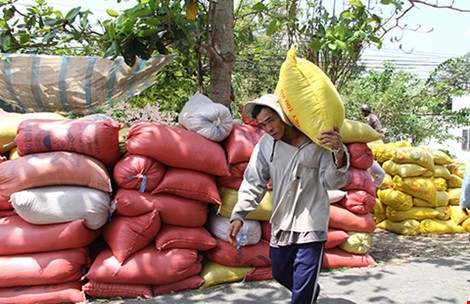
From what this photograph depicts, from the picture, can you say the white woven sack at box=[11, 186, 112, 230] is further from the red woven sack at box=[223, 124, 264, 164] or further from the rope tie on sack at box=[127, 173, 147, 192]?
the red woven sack at box=[223, 124, 264, 164]

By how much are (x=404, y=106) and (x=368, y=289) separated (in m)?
10.1

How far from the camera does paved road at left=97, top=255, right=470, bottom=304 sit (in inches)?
123

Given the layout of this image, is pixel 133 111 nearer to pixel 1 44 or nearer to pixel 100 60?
pixel 100 60

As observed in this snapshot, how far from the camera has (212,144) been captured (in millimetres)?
3326

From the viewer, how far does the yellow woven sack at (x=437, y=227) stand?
5.48 meters

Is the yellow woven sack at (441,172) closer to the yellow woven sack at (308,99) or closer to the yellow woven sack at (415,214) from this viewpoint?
the yellow woven sack at (415,214)

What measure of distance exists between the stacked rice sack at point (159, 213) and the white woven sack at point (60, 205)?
17cm

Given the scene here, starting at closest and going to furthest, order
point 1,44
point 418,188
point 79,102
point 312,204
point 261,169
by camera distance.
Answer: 1. point 312,204
2. point 261,169
3. point 1,44
4. point 79,102
5. point 418,188

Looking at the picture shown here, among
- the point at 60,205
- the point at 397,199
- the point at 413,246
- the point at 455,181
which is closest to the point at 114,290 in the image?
the point at 60,205

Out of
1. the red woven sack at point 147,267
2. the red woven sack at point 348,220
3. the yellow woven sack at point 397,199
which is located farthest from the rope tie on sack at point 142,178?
the yellow woven sack at point 397,199

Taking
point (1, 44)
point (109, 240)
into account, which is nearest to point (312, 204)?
point (109, 240)

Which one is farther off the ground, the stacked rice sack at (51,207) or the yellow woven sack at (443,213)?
the stacked rice sack at (51,207)

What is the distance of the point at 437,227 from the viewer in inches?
217

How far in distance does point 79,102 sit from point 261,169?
8.69 feet
